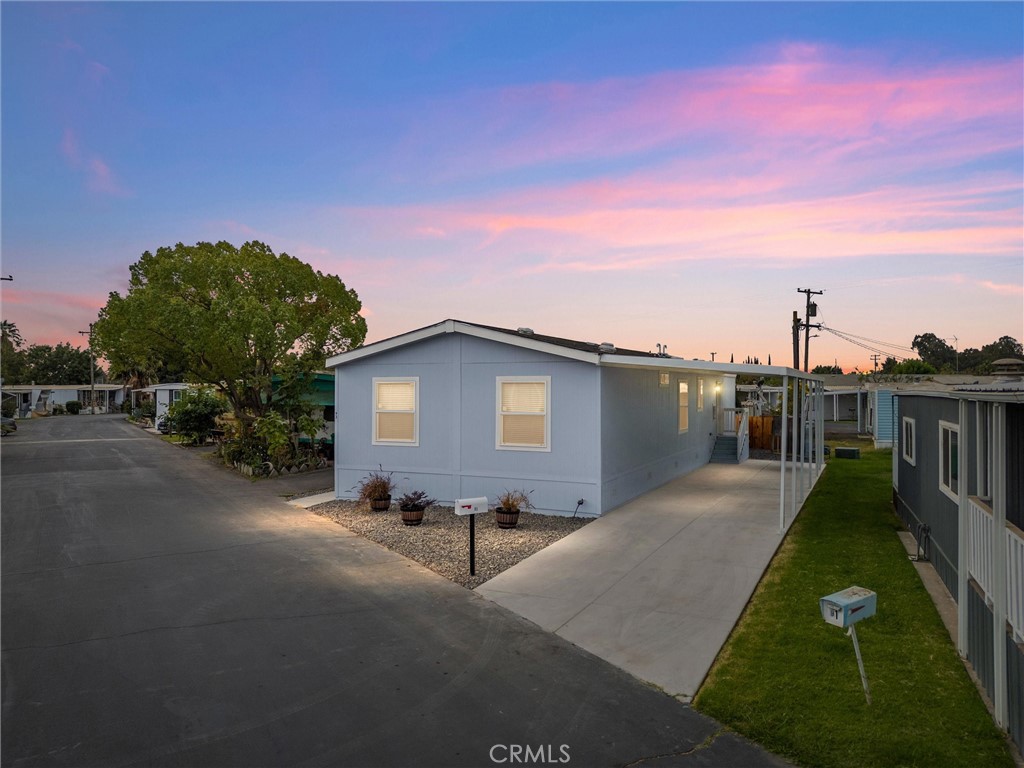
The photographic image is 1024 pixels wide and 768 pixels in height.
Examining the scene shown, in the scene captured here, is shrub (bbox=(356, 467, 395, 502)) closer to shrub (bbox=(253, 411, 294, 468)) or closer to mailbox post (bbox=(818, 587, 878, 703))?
shrub (bbox=(253, 411, 294, 468))

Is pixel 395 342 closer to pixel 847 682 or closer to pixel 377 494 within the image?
pixel 377 494

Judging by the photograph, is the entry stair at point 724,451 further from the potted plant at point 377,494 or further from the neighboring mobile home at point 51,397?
the neighboring mobile home at point 51,397

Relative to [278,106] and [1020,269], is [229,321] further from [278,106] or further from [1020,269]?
[1020,269]

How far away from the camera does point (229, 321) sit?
16672 mm

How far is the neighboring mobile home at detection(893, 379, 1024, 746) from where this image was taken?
3885mm

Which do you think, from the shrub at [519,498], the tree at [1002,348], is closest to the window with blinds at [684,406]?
the shrub at [519,498]

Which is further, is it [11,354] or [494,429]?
[11,354]

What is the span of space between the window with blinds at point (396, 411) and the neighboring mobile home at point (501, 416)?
0.08 ft

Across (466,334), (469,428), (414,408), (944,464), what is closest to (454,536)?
(469,428)

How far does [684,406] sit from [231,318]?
1249cm

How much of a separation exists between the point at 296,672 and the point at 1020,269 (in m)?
23.0

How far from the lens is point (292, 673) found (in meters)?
4.74

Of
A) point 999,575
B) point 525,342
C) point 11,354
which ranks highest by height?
point 11,354

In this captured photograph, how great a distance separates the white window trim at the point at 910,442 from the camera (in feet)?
29.7
